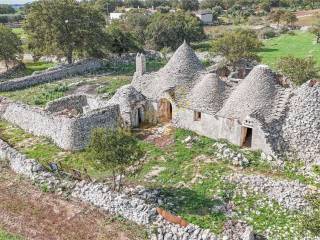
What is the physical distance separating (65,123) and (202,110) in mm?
7927

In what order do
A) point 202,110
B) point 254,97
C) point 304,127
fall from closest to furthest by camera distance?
point 304,127, point 254,97, point 202,110

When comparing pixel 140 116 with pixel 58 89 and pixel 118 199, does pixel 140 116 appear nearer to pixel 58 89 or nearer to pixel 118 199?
pixel 118 199

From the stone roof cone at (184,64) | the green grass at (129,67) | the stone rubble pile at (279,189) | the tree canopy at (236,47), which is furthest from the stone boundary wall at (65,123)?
the tree canopy at (236,47)

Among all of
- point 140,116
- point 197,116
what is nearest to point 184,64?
point 197,116

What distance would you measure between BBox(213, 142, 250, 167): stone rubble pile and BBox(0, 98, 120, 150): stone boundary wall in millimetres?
6791

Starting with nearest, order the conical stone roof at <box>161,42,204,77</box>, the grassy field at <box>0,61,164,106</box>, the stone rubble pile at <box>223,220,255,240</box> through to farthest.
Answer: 1. the stone rubble pile at <box>223,220,255,240</box>
2. the conical stone roof at <box>161,42,204,77</box>
3. the grassy field at <box>0,61,164,106</box>

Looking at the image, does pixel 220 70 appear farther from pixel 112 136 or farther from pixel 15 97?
pixel 112 136

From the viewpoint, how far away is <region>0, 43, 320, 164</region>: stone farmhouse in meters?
22.2

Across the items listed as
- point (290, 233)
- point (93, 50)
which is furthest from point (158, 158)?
point (93, 50)

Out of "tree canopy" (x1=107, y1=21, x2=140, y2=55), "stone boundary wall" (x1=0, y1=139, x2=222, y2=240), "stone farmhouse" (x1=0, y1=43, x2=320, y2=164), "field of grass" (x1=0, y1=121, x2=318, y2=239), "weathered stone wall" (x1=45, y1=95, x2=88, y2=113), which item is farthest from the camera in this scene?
"tree canopy" (x1=107, y1=21, x2=140, y2=55)

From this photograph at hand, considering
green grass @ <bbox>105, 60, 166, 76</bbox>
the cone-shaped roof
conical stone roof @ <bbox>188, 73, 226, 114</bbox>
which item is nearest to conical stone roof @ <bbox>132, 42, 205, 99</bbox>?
conical stone roof @ <bbox>188, 73, 226, 114</bbox>

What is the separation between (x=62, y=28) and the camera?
141 feet

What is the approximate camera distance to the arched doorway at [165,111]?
27531 millimetres

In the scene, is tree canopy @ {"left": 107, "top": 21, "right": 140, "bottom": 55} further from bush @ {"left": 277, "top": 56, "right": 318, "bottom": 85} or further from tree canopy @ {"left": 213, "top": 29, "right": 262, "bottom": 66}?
bush @ {"left": 277, "top": 56, "right": 318, "bottom": 85}
